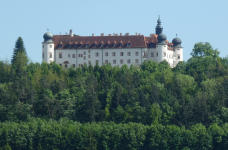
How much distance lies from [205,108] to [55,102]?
2202cm

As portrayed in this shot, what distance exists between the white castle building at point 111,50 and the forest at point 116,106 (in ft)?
10.1

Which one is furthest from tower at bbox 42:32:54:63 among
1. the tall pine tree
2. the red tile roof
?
the tall pine tree

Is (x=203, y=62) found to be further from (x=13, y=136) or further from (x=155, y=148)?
(x=13, y=136)

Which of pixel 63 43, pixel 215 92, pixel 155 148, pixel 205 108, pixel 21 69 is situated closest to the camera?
pixel 155 148

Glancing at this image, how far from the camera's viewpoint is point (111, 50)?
10988 cm

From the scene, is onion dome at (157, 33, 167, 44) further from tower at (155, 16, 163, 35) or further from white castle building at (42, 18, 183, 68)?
tower at (155, 16, 163, 35)

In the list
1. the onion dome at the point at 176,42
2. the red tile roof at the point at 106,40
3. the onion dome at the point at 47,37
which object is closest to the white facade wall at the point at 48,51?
the onion dome at the point at 47,37

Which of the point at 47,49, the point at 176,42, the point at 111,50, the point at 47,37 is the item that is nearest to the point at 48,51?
the point at 47,49

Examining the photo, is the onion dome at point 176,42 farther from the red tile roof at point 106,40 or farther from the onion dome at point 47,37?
the onion dome at point 47,37

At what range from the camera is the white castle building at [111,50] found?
108m

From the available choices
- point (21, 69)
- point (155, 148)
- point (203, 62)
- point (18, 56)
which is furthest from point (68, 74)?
point (155, 148)

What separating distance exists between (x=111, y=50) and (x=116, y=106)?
23.7 metres

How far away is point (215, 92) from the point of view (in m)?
88.4

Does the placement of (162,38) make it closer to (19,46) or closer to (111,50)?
(111,50)
